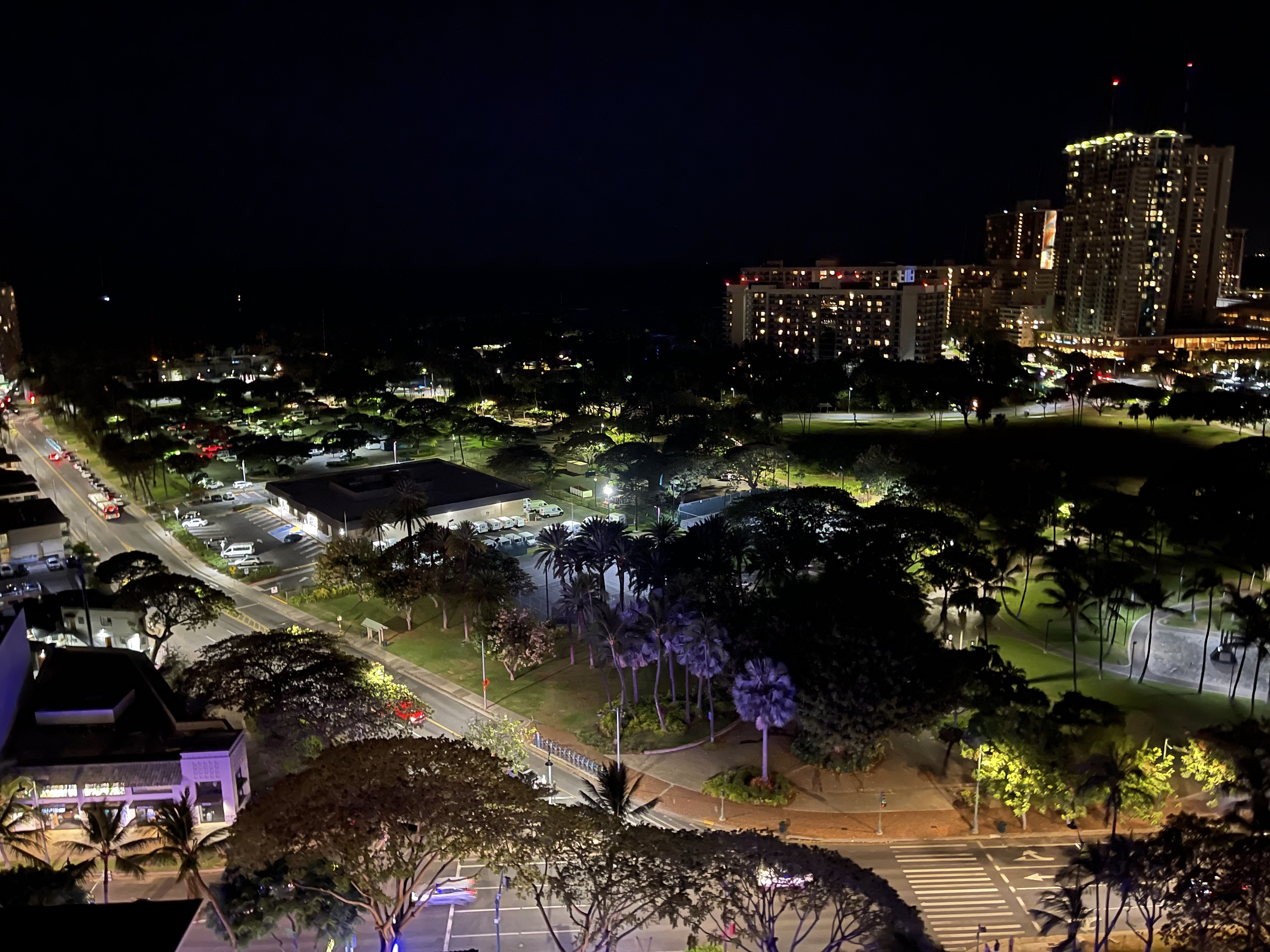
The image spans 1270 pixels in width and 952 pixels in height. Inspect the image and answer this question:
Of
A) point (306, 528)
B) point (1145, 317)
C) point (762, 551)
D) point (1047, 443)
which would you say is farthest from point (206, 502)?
point (1145, 317)

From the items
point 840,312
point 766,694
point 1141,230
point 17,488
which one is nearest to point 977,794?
point 766,694

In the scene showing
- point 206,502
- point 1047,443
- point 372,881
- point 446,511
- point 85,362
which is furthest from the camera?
point 85,362

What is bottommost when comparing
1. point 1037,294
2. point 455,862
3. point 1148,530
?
point 455,862

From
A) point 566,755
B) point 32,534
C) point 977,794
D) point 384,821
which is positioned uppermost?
point 384,821

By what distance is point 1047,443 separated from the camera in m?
89.6

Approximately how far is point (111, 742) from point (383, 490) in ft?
117

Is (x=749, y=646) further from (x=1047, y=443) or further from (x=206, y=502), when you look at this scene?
(x=1047, y=443)

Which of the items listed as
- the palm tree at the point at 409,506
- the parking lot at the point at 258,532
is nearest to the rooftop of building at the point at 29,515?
the parking lot at the point at 258,532

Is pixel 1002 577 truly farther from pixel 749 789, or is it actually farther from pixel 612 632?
pixel 612 632

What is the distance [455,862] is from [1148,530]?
43954 millimetres

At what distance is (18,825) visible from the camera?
2777 centimetres

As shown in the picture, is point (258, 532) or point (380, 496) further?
point (258, 532)

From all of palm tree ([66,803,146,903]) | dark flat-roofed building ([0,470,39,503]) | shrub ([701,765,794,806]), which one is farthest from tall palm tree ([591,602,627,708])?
dark flat-roofed building ([0,470,39,503])

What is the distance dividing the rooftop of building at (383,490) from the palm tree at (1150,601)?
39.7 m
